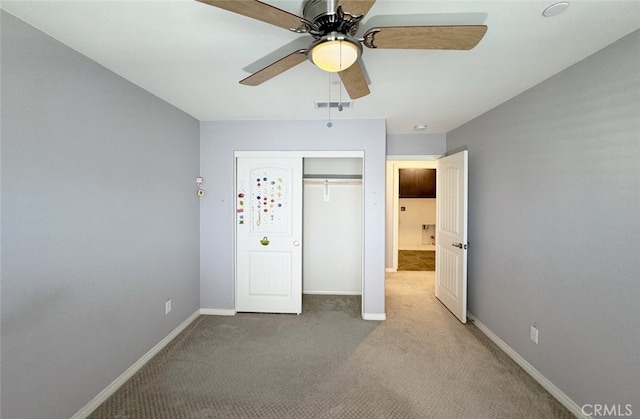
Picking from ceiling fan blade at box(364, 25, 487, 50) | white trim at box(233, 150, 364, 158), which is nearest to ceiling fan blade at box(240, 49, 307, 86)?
ceiling fan blade at box(364, 25, 487, 50)

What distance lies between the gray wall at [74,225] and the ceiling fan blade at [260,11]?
131cm

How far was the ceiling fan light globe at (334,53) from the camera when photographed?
1195mm

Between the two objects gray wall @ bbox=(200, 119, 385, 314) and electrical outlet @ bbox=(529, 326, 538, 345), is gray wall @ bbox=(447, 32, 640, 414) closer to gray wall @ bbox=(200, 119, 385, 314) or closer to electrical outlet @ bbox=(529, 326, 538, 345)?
electrical outlet @ bbox=(529, 326, 538, 345)

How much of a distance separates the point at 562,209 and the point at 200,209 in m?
3.55

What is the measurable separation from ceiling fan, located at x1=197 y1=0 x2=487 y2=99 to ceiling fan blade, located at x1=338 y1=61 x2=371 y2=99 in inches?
8.7

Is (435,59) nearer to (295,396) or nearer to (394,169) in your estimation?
(295,396)

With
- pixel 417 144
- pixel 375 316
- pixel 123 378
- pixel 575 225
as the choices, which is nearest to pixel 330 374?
pixel 375 316

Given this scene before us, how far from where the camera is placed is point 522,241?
237 centimetres

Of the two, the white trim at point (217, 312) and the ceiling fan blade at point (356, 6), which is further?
the white trim at point (217, 312)

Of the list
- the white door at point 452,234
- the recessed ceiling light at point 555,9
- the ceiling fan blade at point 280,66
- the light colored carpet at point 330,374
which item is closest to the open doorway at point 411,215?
the white door at point 452,234

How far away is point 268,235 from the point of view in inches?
134

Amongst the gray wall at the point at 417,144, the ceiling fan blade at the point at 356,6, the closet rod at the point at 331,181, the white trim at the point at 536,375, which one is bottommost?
the white trim at the point at 536,375

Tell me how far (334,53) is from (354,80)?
490 mm

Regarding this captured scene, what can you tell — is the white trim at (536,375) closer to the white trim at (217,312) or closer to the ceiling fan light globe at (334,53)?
the ceiling fan light globe at (334,53)
